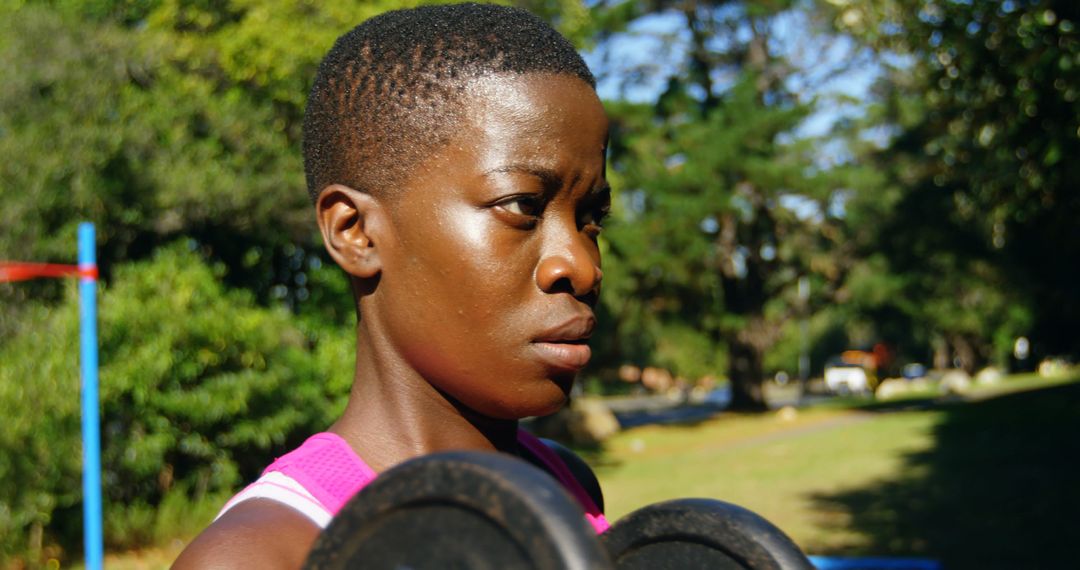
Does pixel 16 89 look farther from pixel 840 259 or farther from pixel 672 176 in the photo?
pixel 840 259

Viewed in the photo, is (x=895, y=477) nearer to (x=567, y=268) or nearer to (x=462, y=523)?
(x=567, y=268)

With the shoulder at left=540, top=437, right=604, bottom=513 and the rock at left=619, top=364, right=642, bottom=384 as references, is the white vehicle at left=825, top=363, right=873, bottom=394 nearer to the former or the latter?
the rock at left=619, top=364, right=642, bottom=384

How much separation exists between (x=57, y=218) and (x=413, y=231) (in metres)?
9.97

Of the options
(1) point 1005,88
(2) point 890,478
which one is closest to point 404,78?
(1) point 1005,88

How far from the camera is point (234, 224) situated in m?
11.5

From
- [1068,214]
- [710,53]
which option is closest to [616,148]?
[710,53]

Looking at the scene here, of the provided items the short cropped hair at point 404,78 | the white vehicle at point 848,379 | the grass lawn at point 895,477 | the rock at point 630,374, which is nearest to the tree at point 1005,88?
the grass lawn at point 895,477

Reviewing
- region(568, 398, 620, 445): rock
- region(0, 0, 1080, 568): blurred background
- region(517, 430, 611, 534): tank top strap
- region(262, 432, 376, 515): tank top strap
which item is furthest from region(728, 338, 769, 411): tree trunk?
region(262, 432, 376, 515): tank top strap

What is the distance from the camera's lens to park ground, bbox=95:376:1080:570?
9.91 meters

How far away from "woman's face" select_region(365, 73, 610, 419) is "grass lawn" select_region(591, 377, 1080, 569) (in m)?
8.70

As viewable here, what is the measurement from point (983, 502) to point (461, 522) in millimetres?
12861

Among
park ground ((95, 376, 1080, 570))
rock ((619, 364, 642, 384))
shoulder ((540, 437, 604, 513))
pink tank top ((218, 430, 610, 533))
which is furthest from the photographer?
rock ((619, 364, 642, 384))

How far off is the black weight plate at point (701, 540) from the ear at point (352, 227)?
0.50 m

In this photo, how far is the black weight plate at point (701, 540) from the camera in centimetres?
119
